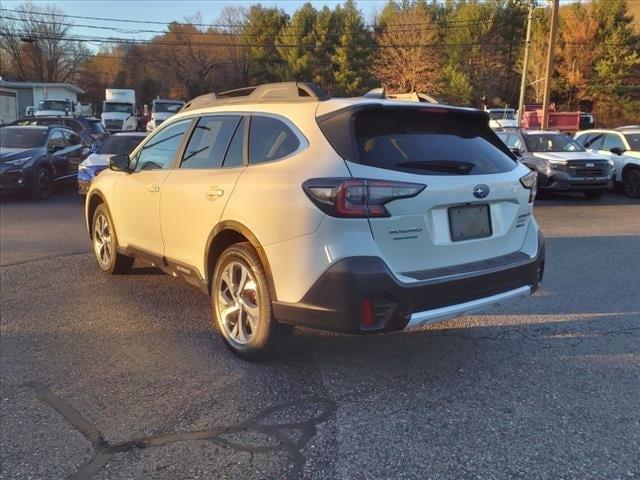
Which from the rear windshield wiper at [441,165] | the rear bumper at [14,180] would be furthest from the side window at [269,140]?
the rear bumper at [14,180]

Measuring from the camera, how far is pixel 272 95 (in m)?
4.33

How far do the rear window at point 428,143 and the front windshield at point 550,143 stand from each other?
11512 millimetres

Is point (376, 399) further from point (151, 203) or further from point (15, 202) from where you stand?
point (15, 202)

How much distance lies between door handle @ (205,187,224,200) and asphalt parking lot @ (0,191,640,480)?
1.12m

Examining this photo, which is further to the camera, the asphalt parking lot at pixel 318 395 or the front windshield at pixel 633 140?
the front windshield at pixel 633 140

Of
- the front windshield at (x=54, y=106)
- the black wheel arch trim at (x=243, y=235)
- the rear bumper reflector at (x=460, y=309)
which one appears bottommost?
the rear bumper reflector at (x=460, y=309)

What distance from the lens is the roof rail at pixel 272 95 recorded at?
4.02 meters

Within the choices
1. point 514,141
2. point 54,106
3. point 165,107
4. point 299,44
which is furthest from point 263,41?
point 514,141

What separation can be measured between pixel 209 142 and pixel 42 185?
10.3 meters

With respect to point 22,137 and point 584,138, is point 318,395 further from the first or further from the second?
point 584,138

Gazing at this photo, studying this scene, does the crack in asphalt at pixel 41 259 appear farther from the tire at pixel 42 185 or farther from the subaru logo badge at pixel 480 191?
the tire at pixel 42 185

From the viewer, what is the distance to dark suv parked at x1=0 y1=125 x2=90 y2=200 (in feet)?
42.1

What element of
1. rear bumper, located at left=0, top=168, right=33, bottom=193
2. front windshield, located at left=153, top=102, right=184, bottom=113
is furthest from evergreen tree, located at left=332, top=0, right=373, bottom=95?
rear bumper, located at left=0, top=168, right=33, bottom=193

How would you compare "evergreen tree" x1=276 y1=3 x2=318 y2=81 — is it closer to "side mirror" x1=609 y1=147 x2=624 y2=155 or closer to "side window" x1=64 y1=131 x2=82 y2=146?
"side window" x1=64 y1=131 x2=82 y2=146
